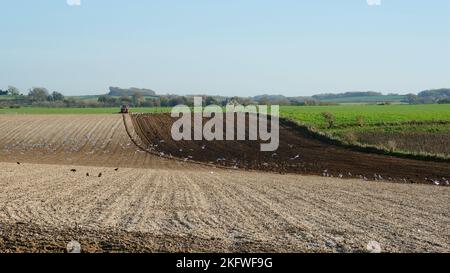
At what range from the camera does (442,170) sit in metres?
32.5

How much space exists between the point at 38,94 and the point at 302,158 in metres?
102

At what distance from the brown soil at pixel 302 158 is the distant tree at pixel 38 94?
8417 centimetres

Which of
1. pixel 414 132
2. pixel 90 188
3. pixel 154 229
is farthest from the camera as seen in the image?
pixel 414 132

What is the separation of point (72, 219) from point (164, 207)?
3046 mm

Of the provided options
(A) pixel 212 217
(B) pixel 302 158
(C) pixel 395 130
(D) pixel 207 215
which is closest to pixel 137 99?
(C) pixel 395 130

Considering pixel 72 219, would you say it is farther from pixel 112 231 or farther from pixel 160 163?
pixel 160 163

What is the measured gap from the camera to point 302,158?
3703 centimetres

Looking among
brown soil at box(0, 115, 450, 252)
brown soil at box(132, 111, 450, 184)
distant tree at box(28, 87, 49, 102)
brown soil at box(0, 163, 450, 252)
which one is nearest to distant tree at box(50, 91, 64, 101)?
distant tree at box(28, 87, 49, 102)

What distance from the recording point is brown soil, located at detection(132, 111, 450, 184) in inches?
1247

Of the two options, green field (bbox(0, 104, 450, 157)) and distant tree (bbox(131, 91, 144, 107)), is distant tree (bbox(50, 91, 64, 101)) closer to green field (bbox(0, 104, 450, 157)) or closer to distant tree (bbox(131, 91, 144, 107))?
distant tree (bbox(131, 91, 144, 107))

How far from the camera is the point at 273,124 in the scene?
54625mm

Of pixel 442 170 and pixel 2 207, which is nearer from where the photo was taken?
pixel 2 207

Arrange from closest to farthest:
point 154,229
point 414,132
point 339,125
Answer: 1. point 154,229
2. point 414,132
3. point 339,125
